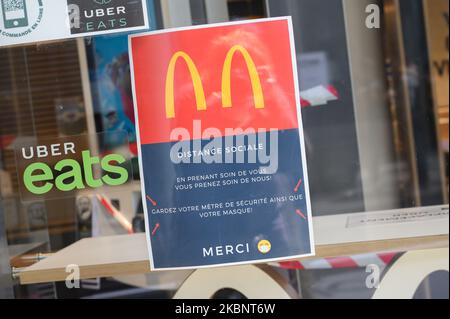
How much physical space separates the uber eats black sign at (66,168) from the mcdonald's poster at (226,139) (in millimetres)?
136

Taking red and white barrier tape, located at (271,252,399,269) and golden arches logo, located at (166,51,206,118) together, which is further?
red and white barrier tape, located at (271,252,399,269)

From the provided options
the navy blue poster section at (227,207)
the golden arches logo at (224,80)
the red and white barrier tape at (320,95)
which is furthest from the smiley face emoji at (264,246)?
the red and white barrier tape at (320,95)

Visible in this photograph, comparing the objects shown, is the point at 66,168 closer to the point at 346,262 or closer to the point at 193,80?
the point at 193,80

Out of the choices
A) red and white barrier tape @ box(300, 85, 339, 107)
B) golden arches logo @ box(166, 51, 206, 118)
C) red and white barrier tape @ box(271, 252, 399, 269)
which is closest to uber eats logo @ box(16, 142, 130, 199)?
golden arches logo @ box(166, 51, 206, 118)

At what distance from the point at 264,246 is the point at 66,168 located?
696 mm

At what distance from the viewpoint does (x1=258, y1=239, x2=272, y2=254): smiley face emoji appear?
2.13 metres

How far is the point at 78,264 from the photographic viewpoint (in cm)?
227

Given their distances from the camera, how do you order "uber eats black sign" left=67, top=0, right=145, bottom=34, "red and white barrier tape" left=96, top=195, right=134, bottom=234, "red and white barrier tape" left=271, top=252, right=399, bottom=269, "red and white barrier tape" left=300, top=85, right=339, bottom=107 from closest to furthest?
"uber eats black sign" left=67, top=0, right=145, bottom=34 < "red and white barrier tape" left=271, top=252, right=399, bottom=269 < "red and white barrier tape" left=300, top=85, right=339, bottom=107 < "red and white barrier tape" left=96, top=195, right=134, bottom=234

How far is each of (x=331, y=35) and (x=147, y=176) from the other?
1029mm

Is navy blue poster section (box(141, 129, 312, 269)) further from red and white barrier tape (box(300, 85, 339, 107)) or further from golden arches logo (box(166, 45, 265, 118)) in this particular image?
red and white barrier tape (box(300, 85, 339, 107))

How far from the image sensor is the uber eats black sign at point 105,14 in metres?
2.08

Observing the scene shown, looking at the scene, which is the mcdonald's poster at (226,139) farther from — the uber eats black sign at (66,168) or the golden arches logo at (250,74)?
the uber eats black sign at (66,168)

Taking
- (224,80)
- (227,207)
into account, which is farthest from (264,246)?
(224,80)

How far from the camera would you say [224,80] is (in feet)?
6.92
